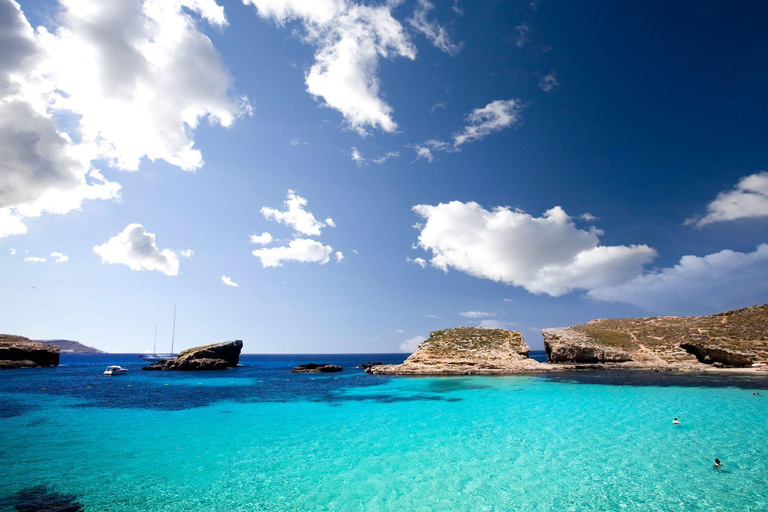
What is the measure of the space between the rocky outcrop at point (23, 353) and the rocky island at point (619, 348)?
8244cm

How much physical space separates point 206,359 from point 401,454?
270 feet

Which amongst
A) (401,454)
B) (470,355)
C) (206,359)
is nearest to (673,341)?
(470,355)

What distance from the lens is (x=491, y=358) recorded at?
6059 centimetres

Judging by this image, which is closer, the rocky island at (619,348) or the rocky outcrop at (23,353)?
the rocky island at (619,348)

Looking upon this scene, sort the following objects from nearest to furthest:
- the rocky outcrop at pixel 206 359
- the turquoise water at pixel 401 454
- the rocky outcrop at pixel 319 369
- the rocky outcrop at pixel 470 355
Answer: the turquoise water at pixel 401 454, the rocky outcrop at pixel 470 355, the rocky outcrop at pixel 319 369, the rocky outcrop at pixel 206 359

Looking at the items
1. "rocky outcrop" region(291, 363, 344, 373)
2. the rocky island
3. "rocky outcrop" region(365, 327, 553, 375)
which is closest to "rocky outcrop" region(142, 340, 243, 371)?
"rocky outcrop" region(291, 363, 344, 373)

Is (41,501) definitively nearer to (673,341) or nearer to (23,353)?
(673,341)

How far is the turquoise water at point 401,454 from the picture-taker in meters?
11.6

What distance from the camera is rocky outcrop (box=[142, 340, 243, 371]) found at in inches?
3155

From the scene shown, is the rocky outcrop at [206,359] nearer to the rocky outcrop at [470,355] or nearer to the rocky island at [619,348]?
the rocky outcrop at [470,355]

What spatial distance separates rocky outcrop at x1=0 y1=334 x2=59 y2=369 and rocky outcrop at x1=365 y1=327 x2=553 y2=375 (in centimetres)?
8071

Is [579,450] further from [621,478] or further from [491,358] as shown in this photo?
[491,358]

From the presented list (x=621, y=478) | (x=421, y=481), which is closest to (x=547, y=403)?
(x=621, y=478)

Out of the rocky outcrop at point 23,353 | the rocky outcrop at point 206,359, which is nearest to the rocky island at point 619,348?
the rocky outcrop at point 206,359
